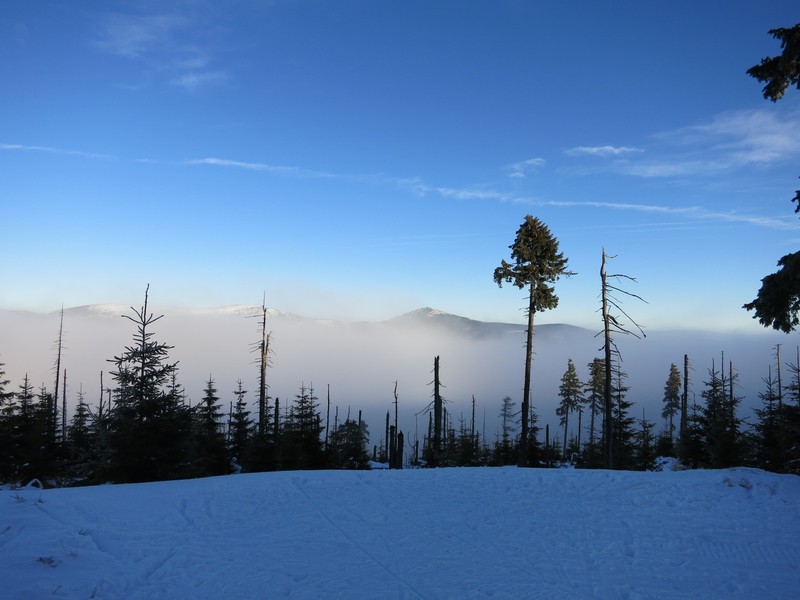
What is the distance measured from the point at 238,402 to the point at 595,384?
137ft

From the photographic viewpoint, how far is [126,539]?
9039 millimetres

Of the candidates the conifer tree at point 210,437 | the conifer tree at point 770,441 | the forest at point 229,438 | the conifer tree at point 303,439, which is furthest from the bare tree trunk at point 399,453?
the conifer tree at point 770,441

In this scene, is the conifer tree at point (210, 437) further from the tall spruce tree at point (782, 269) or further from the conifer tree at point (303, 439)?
the tall spruce tree at point (782, 269)

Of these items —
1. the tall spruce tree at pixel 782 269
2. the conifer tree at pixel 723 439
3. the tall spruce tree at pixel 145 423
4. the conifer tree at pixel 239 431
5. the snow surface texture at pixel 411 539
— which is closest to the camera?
the snow surface texture at pixel 411 539

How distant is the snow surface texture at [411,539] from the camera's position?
24.4 ft

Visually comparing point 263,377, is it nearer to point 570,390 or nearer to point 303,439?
point 303,439

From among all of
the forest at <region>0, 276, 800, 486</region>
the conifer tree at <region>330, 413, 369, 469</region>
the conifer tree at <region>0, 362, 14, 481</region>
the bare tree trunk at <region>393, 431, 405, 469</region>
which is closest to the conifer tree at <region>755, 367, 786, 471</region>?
the forest at <region>0, 276, 800, 486</region>

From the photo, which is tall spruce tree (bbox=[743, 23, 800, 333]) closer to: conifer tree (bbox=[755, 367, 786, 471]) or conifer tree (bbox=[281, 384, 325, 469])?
conifer tree (bbox=[755, 367, 786, 471])

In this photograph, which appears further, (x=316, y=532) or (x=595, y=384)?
(x=595, y=384)

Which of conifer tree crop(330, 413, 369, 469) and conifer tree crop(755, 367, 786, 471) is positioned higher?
conifer tree crop(755, 367, 786, 471)

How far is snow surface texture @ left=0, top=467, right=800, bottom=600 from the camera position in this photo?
7.43 meters

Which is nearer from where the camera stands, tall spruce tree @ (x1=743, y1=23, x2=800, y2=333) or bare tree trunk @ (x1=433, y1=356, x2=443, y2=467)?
tall spruce tree @ (x1=743, y1=23, x2=800, y2=333)

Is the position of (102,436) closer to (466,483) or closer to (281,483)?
(281,483)

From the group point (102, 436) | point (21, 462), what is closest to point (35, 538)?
point (102, 436)
